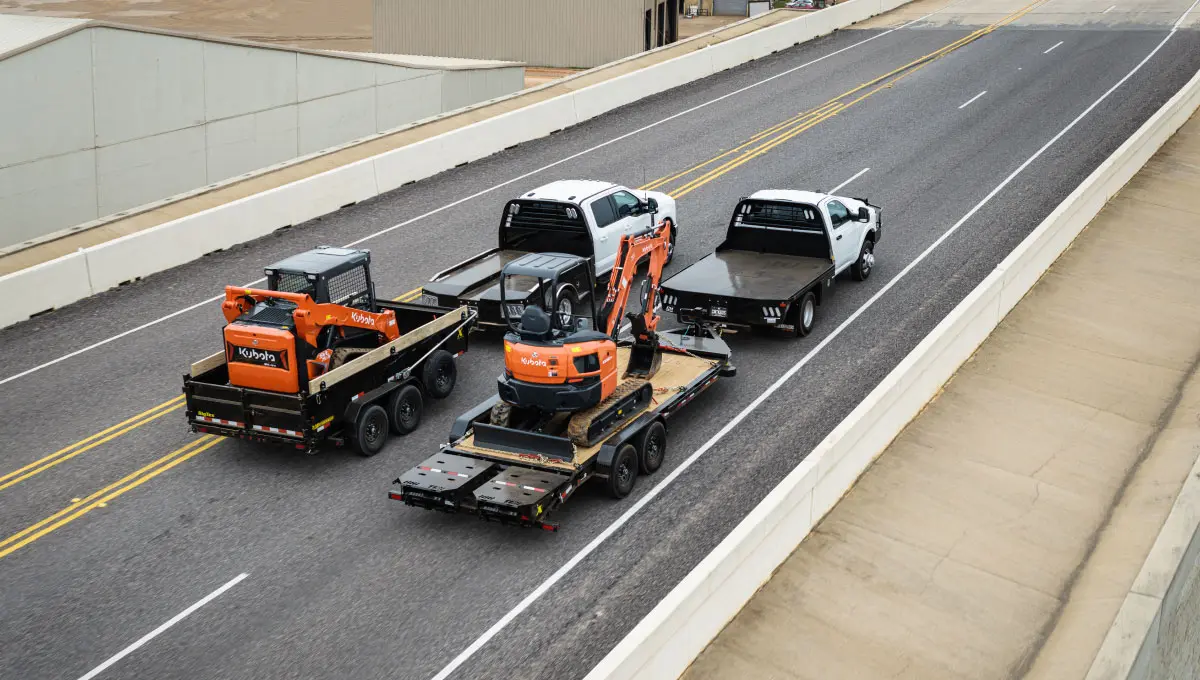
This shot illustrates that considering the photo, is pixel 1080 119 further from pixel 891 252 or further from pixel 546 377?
pixel 546 377

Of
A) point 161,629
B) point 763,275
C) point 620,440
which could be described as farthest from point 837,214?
point 161,629

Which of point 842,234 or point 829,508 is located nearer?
point 829,508

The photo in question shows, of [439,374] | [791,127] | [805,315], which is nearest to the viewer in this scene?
[439,374]

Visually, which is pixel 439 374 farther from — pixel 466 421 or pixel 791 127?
pixel 791 127

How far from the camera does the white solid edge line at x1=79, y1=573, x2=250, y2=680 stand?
11.5 m

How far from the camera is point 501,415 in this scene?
1477cm

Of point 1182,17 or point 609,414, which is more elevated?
point 1182,17

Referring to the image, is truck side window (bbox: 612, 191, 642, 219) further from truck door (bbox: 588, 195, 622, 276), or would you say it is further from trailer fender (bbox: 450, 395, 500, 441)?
trailer fender (bbox: 450, 395, 500, 441)

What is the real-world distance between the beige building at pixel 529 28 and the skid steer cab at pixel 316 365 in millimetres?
36697

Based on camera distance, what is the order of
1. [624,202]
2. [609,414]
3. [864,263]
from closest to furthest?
[609,414] < [624,202] < [864,263]

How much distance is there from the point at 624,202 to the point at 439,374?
591 cm

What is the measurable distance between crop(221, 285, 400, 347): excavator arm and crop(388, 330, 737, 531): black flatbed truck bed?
230cm

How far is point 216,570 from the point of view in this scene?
42.9 feet

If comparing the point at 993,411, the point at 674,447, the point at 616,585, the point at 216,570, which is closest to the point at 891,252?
the point at 993,411
